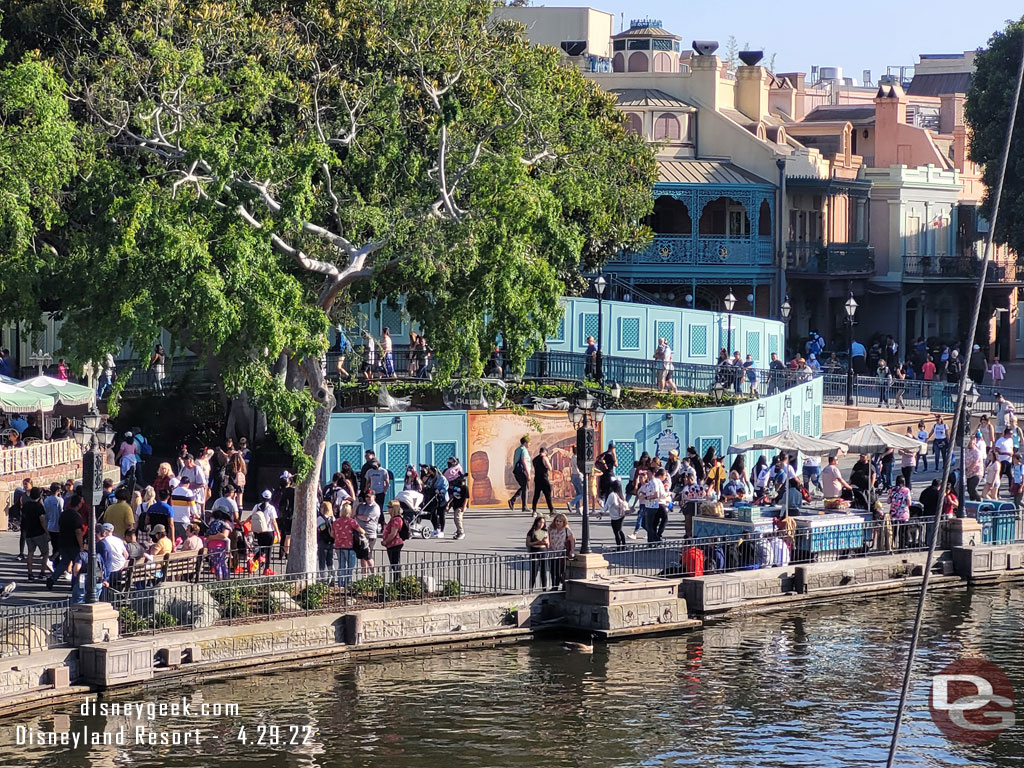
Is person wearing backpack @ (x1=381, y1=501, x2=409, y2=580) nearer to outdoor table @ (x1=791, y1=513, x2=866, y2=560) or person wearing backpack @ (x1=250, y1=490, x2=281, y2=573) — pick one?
person wearing backpack @ (x1=250, y1=490, x2=281, y2=573)

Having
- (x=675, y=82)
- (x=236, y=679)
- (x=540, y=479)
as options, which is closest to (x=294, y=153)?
(x=236, y=679)

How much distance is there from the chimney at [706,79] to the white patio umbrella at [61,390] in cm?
3194

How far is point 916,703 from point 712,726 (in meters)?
2.93

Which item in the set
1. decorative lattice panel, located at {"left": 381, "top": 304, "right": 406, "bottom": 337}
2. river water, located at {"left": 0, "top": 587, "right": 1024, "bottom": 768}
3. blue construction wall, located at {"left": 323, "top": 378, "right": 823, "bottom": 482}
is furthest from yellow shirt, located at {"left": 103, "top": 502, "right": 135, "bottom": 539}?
decorative lattice panel, located at {"left": 381, "top": 304, "right": 406, "bottom": 337}

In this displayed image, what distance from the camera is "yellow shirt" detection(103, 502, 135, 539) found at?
24359mm

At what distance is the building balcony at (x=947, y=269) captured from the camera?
61219 mm

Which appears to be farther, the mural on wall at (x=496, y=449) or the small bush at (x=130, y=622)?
the mural on wall at (x=496, y=449)

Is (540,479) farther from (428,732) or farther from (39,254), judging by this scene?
(428,732)

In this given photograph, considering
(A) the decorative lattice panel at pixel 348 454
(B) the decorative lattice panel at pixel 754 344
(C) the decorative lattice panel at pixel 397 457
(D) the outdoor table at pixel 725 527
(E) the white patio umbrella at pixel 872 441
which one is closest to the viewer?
(D) the outdoor table at pixel 725 527

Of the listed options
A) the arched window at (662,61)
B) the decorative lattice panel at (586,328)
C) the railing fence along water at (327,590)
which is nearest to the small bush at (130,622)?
the railing fence along water at (327,590)

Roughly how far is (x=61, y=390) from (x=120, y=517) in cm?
792

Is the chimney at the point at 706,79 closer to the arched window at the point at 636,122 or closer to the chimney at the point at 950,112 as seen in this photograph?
the arched window at the point at 636,122

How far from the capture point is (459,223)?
24391 mm

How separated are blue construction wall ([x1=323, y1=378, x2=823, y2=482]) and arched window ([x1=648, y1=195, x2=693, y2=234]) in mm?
19786
